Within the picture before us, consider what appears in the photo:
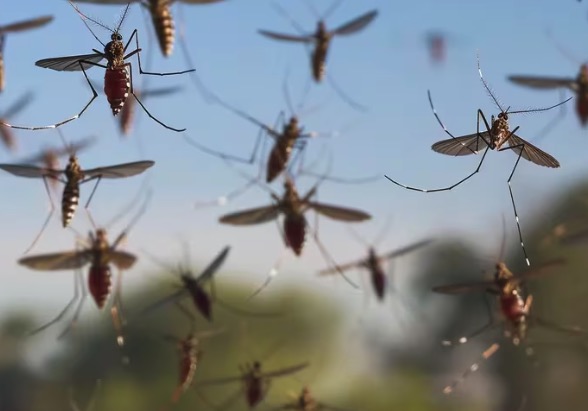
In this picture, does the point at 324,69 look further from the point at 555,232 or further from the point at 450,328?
the point at 450,328

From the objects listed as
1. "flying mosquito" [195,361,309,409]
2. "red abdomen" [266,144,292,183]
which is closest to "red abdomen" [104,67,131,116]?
"red abdomen" [266,144,292,183]

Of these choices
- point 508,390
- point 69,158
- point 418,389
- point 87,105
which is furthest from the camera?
point 418,389

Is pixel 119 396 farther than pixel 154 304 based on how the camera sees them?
Yes

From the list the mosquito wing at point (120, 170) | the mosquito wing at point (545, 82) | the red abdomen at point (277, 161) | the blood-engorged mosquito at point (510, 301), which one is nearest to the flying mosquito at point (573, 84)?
the mosquito wing at point (545, 82)

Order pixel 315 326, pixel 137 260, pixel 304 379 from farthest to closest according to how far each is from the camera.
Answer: pixel 315 326 < pixel 304 379 < pixel 137 260

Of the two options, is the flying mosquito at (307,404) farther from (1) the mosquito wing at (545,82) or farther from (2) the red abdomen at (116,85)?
(2) the red abdomen at (116,85)

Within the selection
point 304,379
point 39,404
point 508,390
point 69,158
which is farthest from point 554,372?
point 69,158
